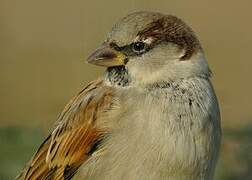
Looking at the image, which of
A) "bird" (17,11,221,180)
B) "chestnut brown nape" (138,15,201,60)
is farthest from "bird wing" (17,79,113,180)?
"chestnut brown nape" (138,15,201,60)

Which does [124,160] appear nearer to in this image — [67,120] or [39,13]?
[67,120]

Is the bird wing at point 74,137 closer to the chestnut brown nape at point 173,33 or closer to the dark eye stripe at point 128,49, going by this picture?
the dark eye stripe at point 128,49

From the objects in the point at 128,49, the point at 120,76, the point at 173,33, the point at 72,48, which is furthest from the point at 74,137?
the point at 72,48

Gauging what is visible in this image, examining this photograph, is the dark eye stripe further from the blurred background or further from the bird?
the blurred background

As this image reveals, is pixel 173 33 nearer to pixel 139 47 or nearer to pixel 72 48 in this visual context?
pixel 139 47

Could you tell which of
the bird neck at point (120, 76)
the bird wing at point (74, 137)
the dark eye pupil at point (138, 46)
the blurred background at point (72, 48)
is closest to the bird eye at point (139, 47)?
the dark eye pupil at point (138, 46)

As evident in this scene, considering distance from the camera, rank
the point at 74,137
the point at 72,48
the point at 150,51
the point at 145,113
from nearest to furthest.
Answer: the point at 145,113 → the point at 150,51 → the point at 74,137 → the point at 72,48
